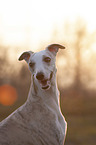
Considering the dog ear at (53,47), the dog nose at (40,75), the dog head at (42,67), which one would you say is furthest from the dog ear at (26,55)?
the dog nose at (40,75)

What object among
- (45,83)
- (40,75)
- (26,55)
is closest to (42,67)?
(40,75)

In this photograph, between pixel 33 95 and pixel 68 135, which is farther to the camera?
pixel 68 135

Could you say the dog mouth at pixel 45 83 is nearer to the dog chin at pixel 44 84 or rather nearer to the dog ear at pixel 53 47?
the dog chin at pixel 44 84

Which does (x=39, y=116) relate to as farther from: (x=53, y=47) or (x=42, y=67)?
(x=53, y=47)

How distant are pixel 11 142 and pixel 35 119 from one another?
0.80 metres

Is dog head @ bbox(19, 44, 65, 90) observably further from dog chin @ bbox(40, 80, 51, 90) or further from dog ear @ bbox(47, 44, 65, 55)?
dog ear @ bbox(47, 44, 65, 55)

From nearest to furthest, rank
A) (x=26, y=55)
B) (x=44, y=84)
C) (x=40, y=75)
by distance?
(x=40, y=75) < (x=44, y=84) < (x=26, y=55)

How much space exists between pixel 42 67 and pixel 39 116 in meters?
1.23

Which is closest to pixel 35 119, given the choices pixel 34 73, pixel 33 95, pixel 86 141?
pixel 33 95

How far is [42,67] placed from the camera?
6793 mm

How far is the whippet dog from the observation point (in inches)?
254

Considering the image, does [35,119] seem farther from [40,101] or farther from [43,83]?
[43,83]

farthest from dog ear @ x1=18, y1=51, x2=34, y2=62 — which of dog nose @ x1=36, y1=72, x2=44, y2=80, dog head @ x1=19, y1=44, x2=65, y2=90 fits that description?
dog nose @ x1=36, y1=72, x2=44, y2=80

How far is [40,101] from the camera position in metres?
6.84
